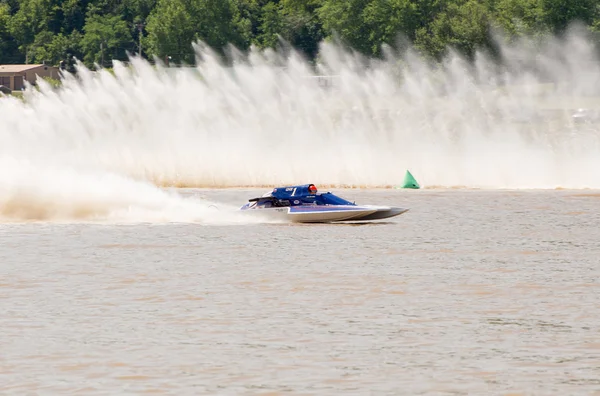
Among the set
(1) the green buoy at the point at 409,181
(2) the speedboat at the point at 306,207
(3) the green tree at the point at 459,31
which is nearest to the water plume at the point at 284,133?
(1) the green buoy at the point at 409,181

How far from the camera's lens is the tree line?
383 ft

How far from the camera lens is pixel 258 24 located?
534 ft

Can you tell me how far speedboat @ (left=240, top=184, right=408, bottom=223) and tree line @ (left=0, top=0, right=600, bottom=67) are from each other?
7611 centimetres

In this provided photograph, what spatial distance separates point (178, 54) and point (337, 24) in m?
19.5

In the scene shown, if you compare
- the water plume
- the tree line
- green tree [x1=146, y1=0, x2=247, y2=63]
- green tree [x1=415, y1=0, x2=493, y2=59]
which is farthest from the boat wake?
→ green tree [x1=146, y1=0, x2=247, y2=63]

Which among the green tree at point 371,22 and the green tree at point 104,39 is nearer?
the green tree at point 371,22

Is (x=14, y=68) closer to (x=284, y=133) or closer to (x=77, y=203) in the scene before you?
(x=284, y=133)

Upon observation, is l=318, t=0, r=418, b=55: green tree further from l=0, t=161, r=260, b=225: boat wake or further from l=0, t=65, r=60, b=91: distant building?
l=0, t=161, r=260, b=225: boat wake

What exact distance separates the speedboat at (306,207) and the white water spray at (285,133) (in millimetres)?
20045

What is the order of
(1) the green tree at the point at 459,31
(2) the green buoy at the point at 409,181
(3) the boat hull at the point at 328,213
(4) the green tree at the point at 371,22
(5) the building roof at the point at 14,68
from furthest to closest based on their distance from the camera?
(5) the building roof at the point at 14,68, (4) the green tree at the point at 371,22, (1) the green tree at the point at 459,31, (2) the green buoy at the point at 409,181, (3) the boat hull at the point at 328,213

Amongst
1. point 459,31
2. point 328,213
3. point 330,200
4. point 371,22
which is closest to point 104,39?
point 371,22

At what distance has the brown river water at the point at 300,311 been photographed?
1583cm

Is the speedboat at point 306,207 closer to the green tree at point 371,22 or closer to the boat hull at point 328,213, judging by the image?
the boat hull at point 328,213

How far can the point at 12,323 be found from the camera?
64.4 feet
